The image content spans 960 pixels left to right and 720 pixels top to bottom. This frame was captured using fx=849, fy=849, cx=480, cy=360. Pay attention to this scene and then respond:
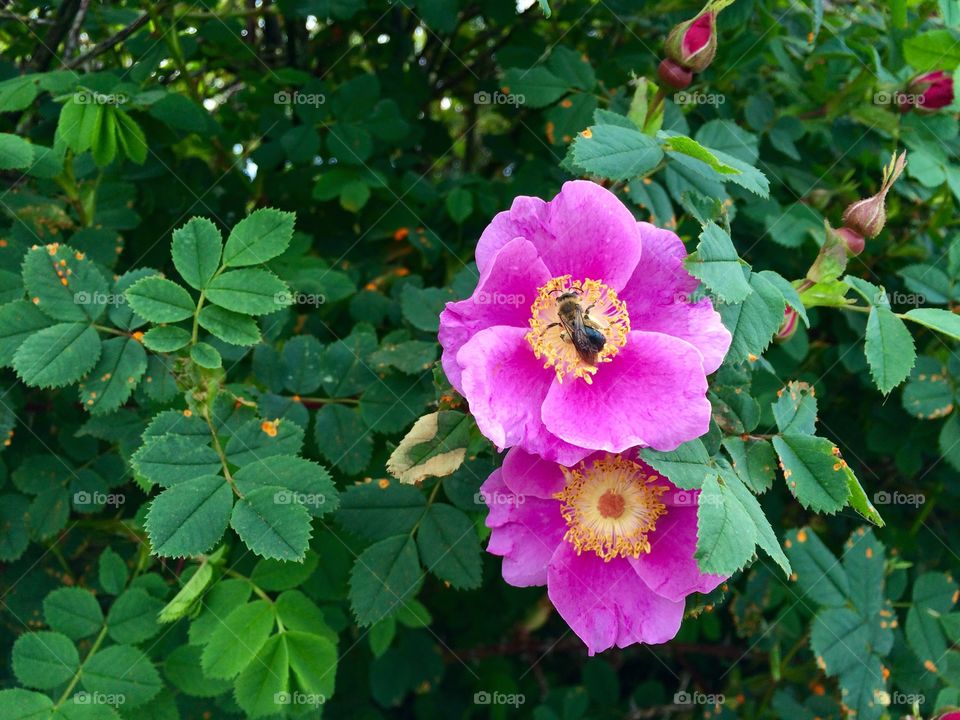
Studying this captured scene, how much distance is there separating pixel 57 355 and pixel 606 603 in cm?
114

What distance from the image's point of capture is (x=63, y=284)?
1.72 m

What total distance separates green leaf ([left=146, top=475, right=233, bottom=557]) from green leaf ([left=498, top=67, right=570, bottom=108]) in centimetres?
131

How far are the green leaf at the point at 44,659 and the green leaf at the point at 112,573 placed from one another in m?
0.14

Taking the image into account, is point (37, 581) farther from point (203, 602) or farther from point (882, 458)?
point (882, 458)

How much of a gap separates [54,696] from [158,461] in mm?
625

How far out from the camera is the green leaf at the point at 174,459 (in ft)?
4.89

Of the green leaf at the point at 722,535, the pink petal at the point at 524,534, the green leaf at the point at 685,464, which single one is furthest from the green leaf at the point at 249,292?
the green leaf at the point at 722,535

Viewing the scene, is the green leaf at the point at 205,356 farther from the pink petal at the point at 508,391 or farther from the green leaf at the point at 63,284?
the pink petal at the point at 508,391

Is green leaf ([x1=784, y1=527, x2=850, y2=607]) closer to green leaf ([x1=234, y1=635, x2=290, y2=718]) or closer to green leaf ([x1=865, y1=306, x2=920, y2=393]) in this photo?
green leaf ([x1=865, y1=306, x2=920, y2=393])

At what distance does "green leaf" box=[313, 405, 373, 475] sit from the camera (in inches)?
72.2

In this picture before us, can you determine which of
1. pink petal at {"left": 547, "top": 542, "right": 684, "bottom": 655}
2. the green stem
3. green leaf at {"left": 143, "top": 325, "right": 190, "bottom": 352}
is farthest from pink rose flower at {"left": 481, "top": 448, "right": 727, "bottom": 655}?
the green stem

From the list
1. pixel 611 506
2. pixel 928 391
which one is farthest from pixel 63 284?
pixel 928 391

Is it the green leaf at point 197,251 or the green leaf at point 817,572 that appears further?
the green leaf at point 817,572

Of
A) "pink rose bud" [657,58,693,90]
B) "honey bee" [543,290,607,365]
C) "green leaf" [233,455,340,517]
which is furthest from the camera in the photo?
"pink rose bud" [657,58,693,90]
